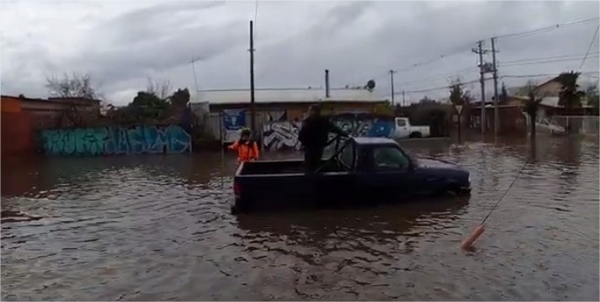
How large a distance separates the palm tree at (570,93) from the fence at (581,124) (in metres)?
8.20

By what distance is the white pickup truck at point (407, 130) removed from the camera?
3674cm

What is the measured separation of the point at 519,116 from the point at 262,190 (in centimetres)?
4354

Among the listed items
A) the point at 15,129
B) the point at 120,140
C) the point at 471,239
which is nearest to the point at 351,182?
the point at 471,239

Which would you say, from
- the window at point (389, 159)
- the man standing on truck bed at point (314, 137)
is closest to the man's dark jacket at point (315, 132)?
the man standing on truck bed at point (314, 137)

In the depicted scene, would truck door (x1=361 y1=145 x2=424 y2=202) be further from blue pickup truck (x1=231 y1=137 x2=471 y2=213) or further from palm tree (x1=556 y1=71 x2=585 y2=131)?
palm tree (x1=556 y1=71 x2=585 y2=131)

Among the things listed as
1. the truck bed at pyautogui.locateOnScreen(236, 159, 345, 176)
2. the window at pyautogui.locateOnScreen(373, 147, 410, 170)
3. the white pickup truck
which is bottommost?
the truck bed at pyautogui.locateOnScreen(236, 159, 345, 176)

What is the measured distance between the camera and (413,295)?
561 centimetres

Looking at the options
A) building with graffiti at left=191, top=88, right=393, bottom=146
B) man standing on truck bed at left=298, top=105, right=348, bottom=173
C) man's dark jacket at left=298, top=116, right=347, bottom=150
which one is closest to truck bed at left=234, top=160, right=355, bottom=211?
man standing on truck bed at left=298, top=105, right=348, bottom=173

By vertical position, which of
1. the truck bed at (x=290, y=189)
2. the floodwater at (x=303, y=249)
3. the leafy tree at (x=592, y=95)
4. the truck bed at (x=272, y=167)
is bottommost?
the floodwater at (x=303, y=249)

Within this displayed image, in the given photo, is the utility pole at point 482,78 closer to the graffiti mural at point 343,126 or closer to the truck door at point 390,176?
the graffiti mural at point 343,126

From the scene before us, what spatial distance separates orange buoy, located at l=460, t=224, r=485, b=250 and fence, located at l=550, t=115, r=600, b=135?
36.6 metres

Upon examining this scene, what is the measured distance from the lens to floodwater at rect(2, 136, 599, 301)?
232 inches

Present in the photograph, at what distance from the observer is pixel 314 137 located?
10.3 metres

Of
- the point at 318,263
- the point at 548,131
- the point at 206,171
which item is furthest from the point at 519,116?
the point at 318,263
